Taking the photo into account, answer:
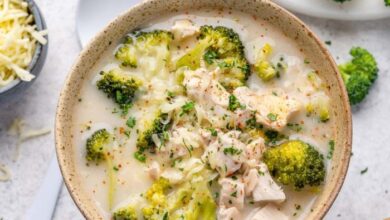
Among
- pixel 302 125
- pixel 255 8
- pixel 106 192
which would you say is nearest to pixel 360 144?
pixel 302 125

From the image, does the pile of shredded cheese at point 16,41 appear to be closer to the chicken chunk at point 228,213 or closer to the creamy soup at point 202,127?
the creamy soup at point 202,127

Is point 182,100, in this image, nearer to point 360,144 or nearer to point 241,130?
point 241,130

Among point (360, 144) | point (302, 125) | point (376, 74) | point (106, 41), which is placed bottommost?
point (360, 144)

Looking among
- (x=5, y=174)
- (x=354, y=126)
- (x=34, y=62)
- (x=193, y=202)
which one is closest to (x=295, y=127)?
(x=193, y=202)

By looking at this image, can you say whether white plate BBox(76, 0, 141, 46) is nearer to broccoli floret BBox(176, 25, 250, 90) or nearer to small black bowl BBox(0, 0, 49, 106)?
small black bowl BBox(0, 0, 49, 106)

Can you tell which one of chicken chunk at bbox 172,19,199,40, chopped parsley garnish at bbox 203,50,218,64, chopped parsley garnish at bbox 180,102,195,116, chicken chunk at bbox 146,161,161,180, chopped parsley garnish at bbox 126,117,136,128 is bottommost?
chicken chunk at bbox 146,161,161,180

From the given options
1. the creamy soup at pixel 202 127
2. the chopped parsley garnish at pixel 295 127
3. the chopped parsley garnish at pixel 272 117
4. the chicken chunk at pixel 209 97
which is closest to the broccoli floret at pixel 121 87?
the creamy soup at pixel 202 127

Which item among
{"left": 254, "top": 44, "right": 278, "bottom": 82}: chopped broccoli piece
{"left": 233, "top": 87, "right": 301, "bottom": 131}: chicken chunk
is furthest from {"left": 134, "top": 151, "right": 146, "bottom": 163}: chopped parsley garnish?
{"left": 254, "top": 44, "right": 278, "bottom": 82}: chopped broccoli piece

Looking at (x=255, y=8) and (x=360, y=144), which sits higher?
(x=255, y=8)
